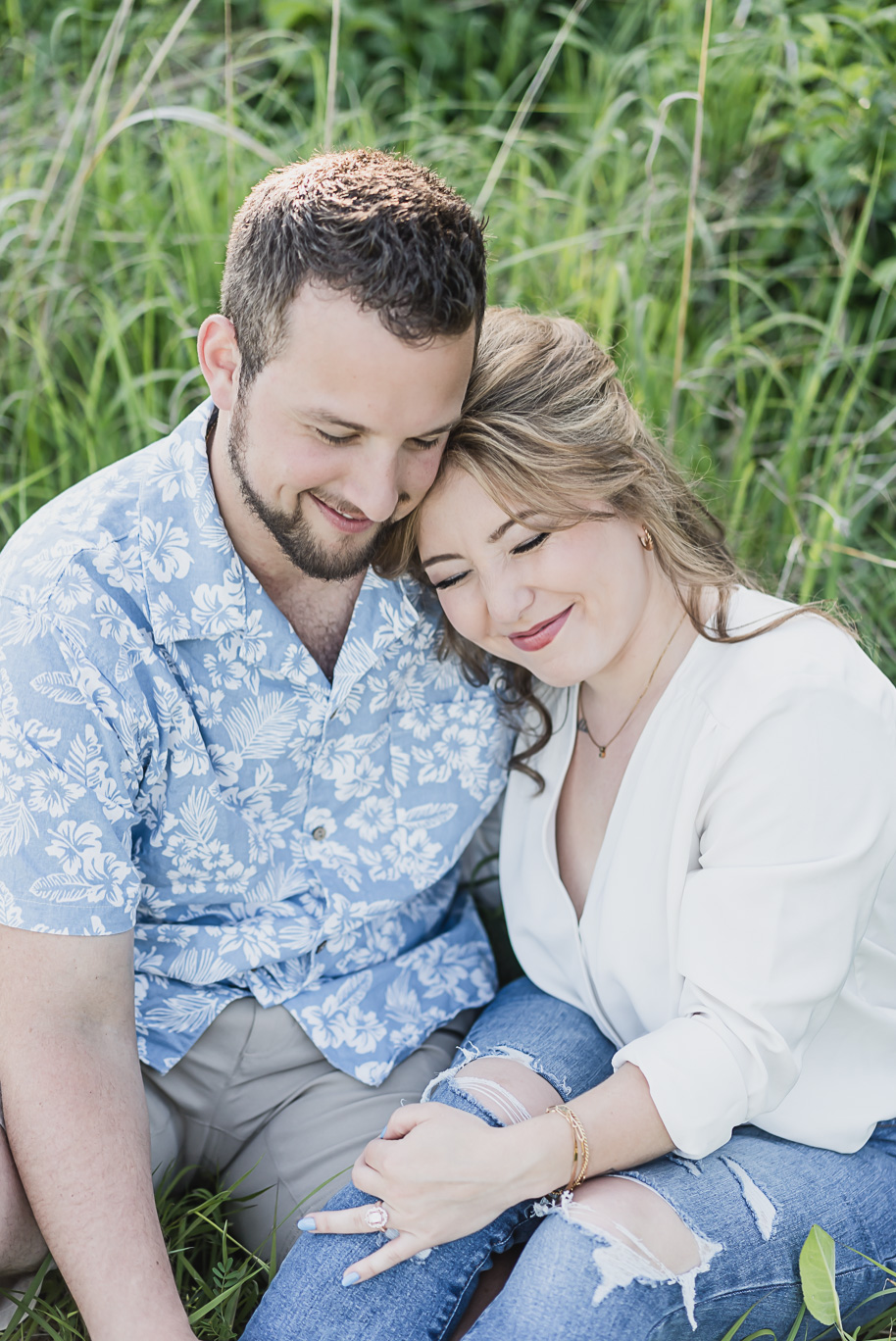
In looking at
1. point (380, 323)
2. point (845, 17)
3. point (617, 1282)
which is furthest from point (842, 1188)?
point (845, 17)

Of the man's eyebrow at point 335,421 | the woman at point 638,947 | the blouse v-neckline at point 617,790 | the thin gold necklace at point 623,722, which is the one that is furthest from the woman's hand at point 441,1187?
the man's eyebrow at point 335,421

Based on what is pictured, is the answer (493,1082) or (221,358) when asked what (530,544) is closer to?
(221,358)

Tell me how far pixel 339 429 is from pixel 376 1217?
1155 mm

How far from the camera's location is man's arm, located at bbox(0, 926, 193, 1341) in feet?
5.59

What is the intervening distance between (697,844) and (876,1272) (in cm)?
69

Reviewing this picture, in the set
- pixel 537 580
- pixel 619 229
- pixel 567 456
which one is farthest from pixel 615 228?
pixel 537 580

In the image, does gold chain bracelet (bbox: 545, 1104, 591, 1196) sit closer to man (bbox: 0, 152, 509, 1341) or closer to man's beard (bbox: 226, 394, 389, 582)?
man (bbox: 0, 152, 509, 1341)

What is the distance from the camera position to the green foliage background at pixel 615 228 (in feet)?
→ 10.2

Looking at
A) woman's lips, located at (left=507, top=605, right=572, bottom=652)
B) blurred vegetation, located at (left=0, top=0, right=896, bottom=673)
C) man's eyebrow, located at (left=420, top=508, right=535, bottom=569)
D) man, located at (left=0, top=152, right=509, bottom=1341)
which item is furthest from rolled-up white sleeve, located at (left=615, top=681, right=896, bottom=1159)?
blurred vegetation, located at (left=0, top=0, right=896, bottom=673)

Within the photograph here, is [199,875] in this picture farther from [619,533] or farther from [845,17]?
[845,17]

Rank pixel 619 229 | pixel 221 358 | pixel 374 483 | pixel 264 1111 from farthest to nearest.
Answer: pixel 619 229, pixel 264 1111, pixel 221 358, pixel 374 483

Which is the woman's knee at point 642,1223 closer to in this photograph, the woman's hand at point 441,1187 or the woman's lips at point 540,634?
the woman's hand at point 441,1187

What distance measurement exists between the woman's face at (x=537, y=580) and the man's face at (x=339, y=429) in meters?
0.09

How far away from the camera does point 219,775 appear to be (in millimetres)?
2109
